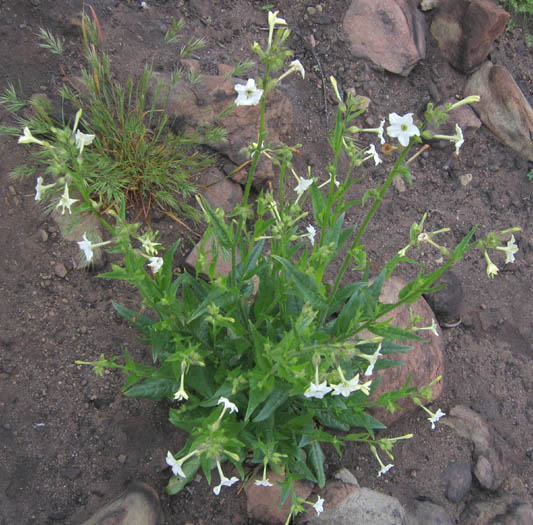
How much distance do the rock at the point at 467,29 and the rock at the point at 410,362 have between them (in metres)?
3.28

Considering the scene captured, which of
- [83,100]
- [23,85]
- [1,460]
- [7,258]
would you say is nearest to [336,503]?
[1,460]

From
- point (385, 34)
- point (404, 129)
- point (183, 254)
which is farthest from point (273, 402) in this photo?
point (385, 34)

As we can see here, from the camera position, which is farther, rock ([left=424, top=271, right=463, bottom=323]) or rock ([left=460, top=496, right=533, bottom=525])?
rock ([left=424, top=271, right=463, bottom=323])

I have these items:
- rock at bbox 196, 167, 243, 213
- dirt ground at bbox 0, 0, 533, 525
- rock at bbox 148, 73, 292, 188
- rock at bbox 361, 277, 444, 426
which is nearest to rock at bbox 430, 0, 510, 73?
dirt ground at bbox 0, 0, 533, 525

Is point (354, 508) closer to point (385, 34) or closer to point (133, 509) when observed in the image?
point (133, 509)

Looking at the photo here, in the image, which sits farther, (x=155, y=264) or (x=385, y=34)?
(x=385, y=34)

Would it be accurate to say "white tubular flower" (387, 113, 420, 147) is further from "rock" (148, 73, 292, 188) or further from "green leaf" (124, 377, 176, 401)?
"rock" (148, 73, 292, 188)

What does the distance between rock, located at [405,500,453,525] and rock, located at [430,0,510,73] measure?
4.98 m

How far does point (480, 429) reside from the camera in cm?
455

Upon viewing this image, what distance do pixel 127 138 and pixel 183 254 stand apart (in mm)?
1132

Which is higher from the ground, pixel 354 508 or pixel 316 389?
pixel 316 389

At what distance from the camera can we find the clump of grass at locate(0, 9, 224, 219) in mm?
4387

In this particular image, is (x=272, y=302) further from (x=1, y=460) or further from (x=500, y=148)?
(x=500, y=148)

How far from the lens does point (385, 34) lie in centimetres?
620
